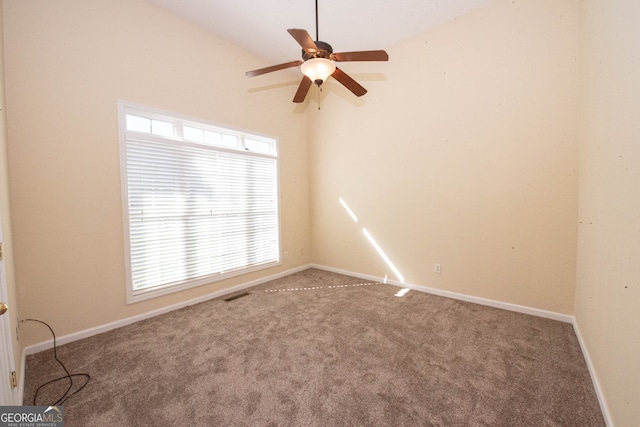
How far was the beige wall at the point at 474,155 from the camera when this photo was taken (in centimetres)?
239

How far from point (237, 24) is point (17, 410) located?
366 centimetres

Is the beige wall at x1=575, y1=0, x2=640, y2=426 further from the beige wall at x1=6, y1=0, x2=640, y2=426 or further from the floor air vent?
the floor air vent

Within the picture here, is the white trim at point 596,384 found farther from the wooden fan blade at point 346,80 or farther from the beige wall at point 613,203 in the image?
the wooden fan blade at point 346,80

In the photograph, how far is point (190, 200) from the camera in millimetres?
2980

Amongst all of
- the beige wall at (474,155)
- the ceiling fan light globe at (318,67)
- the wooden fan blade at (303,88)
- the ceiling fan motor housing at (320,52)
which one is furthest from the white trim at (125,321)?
the ceiling fan motor housing at (320,52)

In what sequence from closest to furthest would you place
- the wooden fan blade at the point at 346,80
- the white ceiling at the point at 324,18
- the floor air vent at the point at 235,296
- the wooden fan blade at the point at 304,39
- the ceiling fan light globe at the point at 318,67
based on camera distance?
the wooden fan blade at the point at 304,39, the ceiling fan light globe at the point at 318,67, the wooden fan blade at the point at 346,80, the white ceiling at the point at 324,18, the floor air vent at the point at 235,296

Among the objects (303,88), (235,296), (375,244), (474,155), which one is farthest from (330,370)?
(474,155)

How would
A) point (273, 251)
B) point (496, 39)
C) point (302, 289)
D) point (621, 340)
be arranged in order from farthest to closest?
point (273, 251) → point (302, 289) → point (496, 39) → point (621, 340)

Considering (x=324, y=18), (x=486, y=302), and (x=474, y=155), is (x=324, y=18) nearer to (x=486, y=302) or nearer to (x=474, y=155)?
(x=474, y=155)

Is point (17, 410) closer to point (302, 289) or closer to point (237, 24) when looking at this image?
point (302, 289)

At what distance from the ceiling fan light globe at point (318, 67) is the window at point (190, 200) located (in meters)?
1.74

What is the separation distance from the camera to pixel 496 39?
2.65 metres

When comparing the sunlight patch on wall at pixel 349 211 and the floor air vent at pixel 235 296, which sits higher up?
the sunlight patch on wall at pixel 349 211

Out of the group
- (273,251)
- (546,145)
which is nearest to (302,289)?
(273,251)
